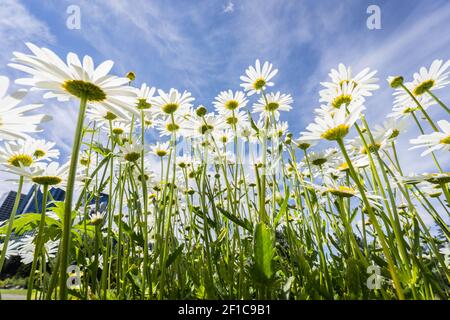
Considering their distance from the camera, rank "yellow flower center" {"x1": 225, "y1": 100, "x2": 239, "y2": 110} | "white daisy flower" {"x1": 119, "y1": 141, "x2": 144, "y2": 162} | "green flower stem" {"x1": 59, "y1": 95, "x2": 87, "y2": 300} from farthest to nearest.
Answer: "yellow flower center" {"x1": 225, "y1": 100, "x2": 239, "y2": 110}
"white daisy flower" {"x1": 119, "y1": 141, "x2": 144, "y2": 162}
"green flower stem" {"x1": 59, "y1": 95, "x2": 87, "y2": 300}

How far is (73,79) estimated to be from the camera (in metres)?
0.58

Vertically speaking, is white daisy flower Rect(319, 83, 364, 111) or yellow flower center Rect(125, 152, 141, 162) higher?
white daisy flower Rect(319, 83, 364, 111)

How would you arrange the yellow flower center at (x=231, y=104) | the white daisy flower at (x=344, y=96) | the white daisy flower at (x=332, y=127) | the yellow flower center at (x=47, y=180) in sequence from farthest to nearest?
1. the yellow flower center at (x=231, y=104)
2. the white daisy flower at (x=344, y=96)
3. the yellow flower center at (x=47, y=180)
4. the white daisy flower at (x=332, y=127)

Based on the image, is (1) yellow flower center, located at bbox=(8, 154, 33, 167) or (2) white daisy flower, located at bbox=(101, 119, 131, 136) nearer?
(1) yellow flower center, located at bbox=(8, 154, 33, 167)

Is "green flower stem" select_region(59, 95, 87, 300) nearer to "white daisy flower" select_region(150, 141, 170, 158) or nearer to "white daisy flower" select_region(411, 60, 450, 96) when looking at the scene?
"white daisy flower" select_region(150, 141, 170, 158)

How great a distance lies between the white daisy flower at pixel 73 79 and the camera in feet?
1.73

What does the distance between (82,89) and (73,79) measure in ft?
0.08

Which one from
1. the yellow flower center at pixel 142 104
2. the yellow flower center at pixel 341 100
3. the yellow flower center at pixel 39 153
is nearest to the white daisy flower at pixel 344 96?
the yellow flower center at pixel 341 100

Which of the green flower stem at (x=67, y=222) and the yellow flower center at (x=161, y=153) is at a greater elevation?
the yellow flower center at (x=161, y=153)

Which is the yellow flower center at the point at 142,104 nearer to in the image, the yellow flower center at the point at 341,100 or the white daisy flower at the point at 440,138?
the yellow flower center at the point at 341,100

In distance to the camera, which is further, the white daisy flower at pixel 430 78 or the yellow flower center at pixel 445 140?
the white daisy flower at pixel 430 78

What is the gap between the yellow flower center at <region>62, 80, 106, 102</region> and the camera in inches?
22.8

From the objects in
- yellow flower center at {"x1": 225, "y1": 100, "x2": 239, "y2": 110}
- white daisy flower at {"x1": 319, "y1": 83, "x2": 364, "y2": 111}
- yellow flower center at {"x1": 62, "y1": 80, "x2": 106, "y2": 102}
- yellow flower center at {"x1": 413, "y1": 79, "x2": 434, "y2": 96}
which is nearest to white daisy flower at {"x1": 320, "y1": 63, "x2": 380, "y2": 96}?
white daisy flower at {"x1": 319, "y1": 83, "x2": 364, "y2": 111}
